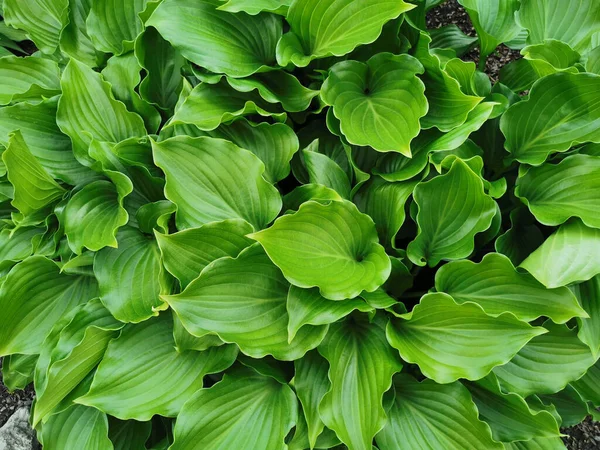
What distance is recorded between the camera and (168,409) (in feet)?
4.59

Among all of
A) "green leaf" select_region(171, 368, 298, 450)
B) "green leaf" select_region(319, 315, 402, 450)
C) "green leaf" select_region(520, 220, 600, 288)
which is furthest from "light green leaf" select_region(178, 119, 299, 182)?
"green leaf" select_region(520, 220, 600, 288)

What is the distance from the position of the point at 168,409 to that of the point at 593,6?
5.79ft

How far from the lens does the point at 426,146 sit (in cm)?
152

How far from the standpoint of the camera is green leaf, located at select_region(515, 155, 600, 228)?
4.59 feet

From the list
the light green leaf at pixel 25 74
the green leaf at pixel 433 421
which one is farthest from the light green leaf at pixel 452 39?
the light green leaf at pixel 25 74

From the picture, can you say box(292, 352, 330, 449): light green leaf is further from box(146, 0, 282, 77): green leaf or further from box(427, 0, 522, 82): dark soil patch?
box(427, 0, 522, 82): dark soil patch

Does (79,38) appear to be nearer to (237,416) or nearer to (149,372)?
(149,372)

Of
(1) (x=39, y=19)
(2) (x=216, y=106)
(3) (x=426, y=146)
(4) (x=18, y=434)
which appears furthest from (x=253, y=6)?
(4) (x=18, y=434)

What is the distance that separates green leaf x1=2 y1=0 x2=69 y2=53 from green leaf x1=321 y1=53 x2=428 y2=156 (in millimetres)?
1088

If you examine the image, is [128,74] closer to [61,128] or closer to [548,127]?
[61,128]

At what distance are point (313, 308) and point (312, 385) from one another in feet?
0.81

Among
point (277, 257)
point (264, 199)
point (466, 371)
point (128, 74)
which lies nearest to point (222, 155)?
point (264, 199)

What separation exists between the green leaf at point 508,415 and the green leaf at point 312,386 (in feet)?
1.39

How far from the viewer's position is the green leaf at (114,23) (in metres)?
1.74
